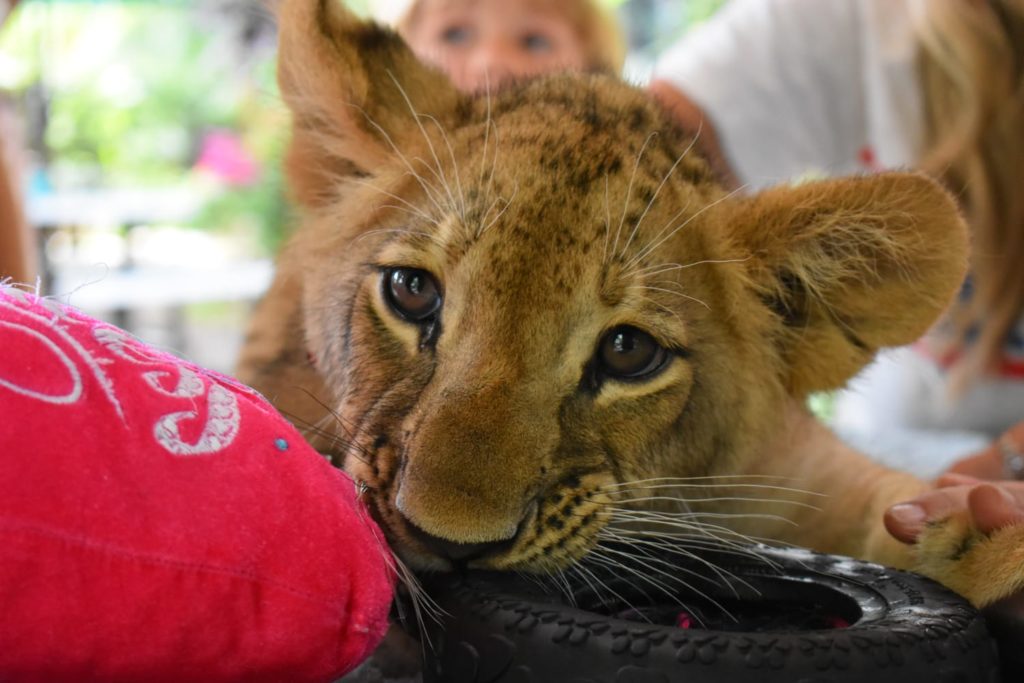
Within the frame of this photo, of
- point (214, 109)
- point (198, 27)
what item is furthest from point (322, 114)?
point (214, 109)

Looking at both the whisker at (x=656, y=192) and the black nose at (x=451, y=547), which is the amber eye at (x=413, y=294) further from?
the black nose at (x=451, y=547)

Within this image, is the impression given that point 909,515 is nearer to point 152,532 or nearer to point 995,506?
point 995,506

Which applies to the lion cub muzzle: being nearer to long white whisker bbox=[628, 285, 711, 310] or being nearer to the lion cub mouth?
the lion cub mouth

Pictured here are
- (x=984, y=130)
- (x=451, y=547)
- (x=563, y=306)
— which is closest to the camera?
(x=451, y=547)

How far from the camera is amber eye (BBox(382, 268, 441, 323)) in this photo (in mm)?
1549

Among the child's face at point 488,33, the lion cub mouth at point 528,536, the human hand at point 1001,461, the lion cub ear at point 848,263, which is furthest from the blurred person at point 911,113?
the lion cub mouth at point 528,536

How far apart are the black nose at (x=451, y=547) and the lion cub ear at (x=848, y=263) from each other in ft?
2.41

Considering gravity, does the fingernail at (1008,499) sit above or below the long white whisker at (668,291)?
below

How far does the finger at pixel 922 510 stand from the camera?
141 centimetres

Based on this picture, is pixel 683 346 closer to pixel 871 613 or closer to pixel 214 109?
pixel 871 613

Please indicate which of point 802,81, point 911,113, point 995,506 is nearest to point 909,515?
point 995,506

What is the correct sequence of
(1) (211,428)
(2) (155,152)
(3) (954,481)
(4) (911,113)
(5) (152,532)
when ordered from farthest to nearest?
(2) (155,152) < (4) (911,113) < (3) (954,481) < (1) (211,428) < (5) (152,532)

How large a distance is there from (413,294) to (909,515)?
2.50 ft

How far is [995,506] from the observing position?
4.40ft
